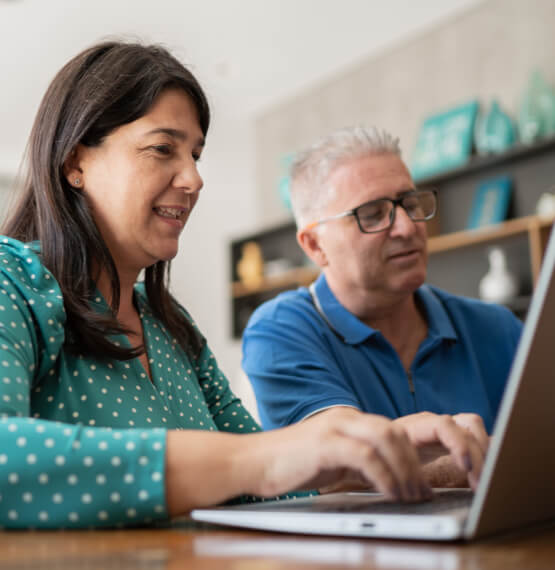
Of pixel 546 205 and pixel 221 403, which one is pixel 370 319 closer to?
pixel 221 403

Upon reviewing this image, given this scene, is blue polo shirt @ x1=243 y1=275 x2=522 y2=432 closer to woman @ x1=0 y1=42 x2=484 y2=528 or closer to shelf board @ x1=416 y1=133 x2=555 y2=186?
woman @ x1=0 y1=42 x2=484 y2=528

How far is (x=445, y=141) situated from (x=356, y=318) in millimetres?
2803

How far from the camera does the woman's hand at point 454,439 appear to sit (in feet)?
2.33

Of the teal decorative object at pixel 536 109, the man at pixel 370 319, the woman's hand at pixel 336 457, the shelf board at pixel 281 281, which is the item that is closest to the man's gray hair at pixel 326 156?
the man at pixel 370 319

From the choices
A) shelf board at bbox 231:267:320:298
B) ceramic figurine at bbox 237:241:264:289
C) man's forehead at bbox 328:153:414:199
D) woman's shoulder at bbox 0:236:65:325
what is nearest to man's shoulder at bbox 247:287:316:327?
man's forehead at bbox 328:153:414:199

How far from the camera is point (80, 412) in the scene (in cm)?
91

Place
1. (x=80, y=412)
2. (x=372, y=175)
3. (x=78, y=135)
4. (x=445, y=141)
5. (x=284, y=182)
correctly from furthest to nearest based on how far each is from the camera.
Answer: (x=284, y=182) → (x=445, y=141) → (x=372, y=175) → (x=78, y=135) → (x=80, y=412)

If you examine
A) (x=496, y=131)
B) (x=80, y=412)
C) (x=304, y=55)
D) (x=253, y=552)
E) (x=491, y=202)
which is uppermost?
(x=304, y=55)

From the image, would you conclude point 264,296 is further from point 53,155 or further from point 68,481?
point 68,481

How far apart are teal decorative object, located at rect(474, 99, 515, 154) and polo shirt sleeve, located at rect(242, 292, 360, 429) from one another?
2.60m

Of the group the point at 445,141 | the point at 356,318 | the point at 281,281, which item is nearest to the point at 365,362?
the point at 356,318

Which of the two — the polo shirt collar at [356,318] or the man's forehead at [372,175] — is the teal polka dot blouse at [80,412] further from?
the man's forehead at [372,175]

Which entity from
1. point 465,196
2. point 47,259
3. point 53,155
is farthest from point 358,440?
point 465,196

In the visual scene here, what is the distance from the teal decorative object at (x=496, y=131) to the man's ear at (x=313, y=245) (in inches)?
A: 91.7
